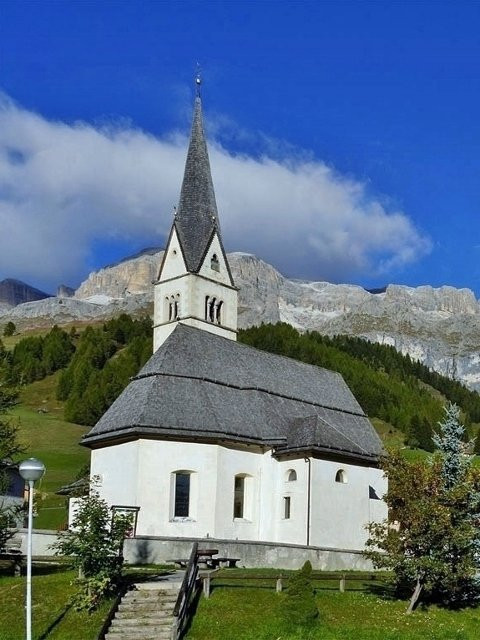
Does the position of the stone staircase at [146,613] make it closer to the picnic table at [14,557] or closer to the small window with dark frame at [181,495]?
the picnic table at [14,557]

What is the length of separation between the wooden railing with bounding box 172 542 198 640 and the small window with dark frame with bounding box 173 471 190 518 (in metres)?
12.6

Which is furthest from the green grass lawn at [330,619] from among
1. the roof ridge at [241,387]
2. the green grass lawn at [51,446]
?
the green grass lawn at [51,446]

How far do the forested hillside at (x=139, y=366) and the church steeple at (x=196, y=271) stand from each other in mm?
74452

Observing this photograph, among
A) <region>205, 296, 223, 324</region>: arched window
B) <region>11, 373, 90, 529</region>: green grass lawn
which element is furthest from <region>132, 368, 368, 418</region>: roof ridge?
<region>11, 373, 90, 529</region>: green grass lawn

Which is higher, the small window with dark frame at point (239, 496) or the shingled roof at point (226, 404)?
the shingled roof at point (226, 404)

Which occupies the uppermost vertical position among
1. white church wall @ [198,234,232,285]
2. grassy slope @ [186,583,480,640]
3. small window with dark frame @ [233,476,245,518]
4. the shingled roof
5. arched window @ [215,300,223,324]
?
white church wall @ [198,234,232,285]

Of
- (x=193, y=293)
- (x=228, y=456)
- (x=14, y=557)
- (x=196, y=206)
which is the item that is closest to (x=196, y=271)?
(x=193, y=293)

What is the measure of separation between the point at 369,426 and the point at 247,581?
27.0 metres

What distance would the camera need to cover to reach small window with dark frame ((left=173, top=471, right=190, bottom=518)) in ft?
133

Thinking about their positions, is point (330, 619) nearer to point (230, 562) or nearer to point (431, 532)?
point (431, 532)

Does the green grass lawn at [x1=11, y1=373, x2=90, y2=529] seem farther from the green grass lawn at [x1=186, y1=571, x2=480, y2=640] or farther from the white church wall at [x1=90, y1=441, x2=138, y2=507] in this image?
the green grass lawn at [x1=186, y1=571, x2=480, y2=640]

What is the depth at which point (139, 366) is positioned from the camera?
15900cm

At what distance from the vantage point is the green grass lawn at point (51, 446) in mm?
69000

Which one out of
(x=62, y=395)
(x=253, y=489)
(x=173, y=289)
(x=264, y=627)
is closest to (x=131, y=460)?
(x=253, y=489)
